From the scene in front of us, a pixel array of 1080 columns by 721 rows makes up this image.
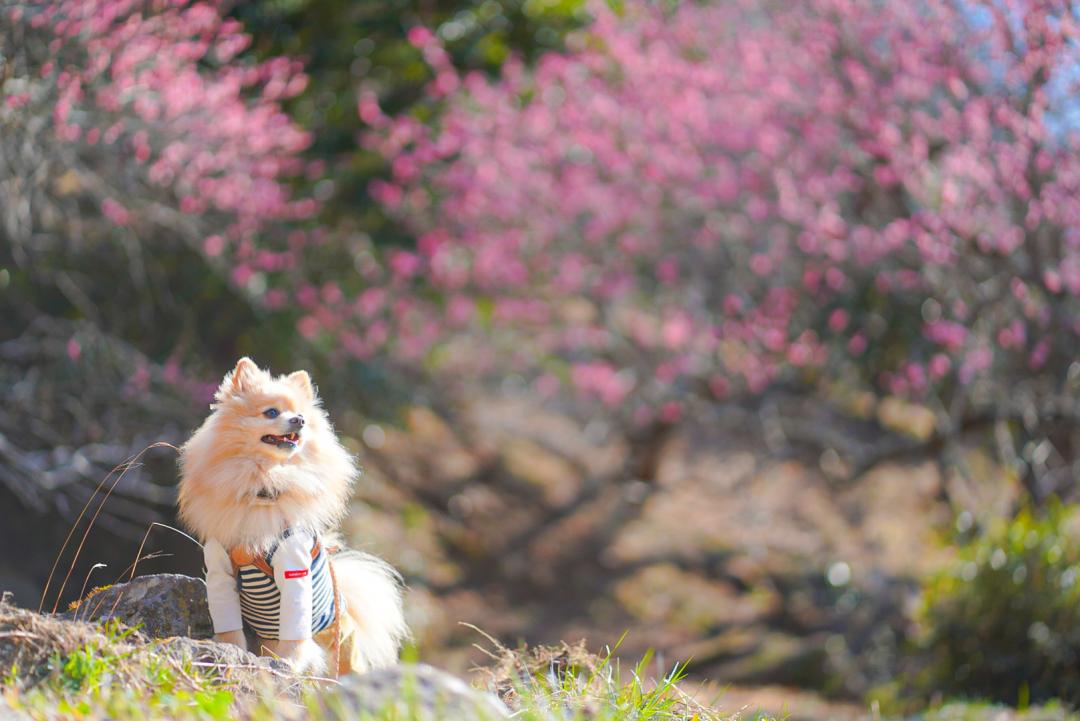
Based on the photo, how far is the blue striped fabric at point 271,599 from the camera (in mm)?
2600

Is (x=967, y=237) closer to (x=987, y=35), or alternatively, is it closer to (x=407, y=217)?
(x=987, y=35)

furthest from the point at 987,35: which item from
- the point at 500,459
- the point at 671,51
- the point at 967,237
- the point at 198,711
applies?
the point at 198,711

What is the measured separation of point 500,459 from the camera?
9664mm

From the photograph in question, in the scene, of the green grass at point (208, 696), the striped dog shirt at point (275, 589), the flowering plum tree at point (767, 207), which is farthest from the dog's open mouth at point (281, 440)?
the flowering plum tree at point (767, 207)

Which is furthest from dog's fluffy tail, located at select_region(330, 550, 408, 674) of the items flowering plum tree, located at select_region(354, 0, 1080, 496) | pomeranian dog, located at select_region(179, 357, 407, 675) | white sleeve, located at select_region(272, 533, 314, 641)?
flowering plum tree, located at select_region(354, 0, 1080, 496)

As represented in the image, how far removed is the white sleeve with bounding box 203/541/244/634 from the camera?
102 inches

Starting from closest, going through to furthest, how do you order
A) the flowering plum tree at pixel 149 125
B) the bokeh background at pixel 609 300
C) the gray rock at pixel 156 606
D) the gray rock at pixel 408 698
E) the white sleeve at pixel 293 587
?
the gray rock at pixel 408 698, the white sleeve at pixel 293 587, the gray rock at pixel 156 606, the flowering plum tree at pixel 149 125, the bokeh background at pixel 609 300

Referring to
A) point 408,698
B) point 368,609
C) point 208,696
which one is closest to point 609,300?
point 368,609

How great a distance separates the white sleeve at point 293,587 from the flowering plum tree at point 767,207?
4.71 m

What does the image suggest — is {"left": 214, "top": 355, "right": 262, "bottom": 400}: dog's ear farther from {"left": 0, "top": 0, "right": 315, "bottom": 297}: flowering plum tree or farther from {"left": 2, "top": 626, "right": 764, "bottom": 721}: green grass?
{"left": 0, "top": 0, "right": 315, "bottom": 297}: flowering plum tree

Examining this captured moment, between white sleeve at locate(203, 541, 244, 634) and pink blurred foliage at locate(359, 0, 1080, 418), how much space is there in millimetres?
4832

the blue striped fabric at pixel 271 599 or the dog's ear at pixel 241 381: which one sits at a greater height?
the dog's ear at pixel 241 381

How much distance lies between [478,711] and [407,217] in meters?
5.64

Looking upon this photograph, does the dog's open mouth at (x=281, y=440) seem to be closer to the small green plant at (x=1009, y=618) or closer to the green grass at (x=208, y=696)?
the green grass at (x=208, y=696)
